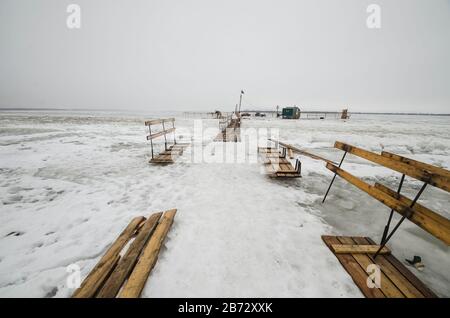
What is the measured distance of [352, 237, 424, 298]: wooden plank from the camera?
233 cm

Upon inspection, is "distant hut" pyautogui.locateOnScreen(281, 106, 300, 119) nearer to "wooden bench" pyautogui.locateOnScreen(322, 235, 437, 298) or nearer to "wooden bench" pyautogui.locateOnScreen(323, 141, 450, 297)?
"wooden bench" pyautogui.locateOnScreen(323, 141, 450, 297)

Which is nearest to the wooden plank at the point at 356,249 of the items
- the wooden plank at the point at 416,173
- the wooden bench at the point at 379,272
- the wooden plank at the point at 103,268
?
the wooden bench at the point at 379,272

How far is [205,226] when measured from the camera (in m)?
3.81

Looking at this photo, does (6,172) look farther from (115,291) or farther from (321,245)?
(321,245)

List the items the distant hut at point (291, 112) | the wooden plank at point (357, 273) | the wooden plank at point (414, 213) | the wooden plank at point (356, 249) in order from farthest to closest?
the distant hut at point (291, 112) → the wooden plank at point (356, 249) → the wooden plank at point (357, 273) → the wooden plank at point (414, 213)

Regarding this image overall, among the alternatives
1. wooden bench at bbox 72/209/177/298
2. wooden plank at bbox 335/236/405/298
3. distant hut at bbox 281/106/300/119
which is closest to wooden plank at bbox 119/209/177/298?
wooden bench at bbox 72/209/177/298

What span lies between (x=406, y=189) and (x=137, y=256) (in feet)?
25.1

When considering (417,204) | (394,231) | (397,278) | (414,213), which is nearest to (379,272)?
(397,278)

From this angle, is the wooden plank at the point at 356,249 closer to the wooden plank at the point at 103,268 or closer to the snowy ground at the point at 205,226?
the snowy ground at the point at 205,226

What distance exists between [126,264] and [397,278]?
3722 mm

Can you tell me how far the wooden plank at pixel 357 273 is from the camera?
2352 mm

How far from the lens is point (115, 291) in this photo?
233 centimetres

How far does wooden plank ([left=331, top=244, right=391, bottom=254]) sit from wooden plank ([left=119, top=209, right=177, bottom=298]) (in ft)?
9.40
